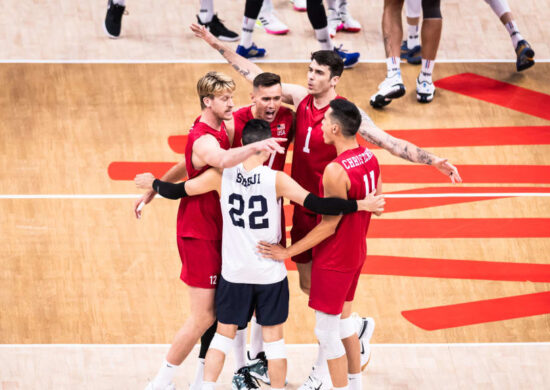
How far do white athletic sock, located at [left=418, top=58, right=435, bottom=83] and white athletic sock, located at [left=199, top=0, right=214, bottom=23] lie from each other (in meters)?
2.52

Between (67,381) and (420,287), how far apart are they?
2.88 m

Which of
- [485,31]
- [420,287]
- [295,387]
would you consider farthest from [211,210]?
[485,31]

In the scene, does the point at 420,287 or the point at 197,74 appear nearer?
the point at 420,287

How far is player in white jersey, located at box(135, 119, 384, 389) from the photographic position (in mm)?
5355

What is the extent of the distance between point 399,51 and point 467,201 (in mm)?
1968

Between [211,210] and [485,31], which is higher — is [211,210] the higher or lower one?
the higher one

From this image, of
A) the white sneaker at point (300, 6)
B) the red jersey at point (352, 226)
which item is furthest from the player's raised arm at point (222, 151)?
the white sneaker at point (300, 6)

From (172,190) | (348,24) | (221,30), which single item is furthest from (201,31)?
(348,24)

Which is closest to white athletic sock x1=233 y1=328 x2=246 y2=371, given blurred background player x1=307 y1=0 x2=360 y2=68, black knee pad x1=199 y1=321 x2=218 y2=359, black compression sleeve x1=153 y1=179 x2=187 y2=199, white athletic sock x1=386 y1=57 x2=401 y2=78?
black knee pad x1=199 y1=321 x2=218 y2=359

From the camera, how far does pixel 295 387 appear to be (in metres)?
6.33

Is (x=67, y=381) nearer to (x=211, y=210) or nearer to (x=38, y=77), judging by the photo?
(x=211, y=210)

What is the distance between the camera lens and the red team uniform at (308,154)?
586 cm

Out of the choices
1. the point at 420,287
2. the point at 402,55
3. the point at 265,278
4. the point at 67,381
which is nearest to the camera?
the point at 265,278

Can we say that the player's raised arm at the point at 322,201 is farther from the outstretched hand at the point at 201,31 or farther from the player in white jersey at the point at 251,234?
the outstretched hand at the point at 201,31
